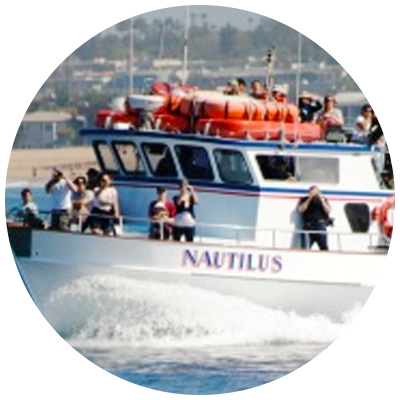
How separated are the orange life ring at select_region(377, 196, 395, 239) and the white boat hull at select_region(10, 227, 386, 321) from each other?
17 centimetres

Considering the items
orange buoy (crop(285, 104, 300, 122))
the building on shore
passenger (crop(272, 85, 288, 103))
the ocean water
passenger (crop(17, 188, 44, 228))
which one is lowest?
the ocean water

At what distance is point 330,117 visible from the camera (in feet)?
131

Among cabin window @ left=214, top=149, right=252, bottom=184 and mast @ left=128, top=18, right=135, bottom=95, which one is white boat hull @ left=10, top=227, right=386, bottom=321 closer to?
cabin window @ left=214, top=149, right=252, bottom=184

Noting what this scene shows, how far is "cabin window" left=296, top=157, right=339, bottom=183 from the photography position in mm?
39719

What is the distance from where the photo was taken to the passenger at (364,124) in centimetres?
3972

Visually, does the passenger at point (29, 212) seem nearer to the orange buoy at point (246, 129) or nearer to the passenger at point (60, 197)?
the passenger at point (60, 197)

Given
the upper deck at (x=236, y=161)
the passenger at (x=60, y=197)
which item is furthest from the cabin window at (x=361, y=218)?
the passenger at (x=60, y=197)

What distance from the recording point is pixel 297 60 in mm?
39781

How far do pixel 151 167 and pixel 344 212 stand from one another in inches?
51.5

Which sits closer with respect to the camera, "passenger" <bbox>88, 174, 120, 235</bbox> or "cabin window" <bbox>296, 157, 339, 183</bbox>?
"passenger" <bbox>88, 174, 120, 235</bbox>

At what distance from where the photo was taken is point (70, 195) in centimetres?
3959

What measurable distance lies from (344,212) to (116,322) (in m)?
1.67

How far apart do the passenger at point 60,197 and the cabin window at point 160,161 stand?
23.0 inches

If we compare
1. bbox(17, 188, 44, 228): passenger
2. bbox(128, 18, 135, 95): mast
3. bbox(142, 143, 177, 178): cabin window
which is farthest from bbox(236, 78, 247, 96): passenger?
bbox(17, 188, 44, 228): passenger
